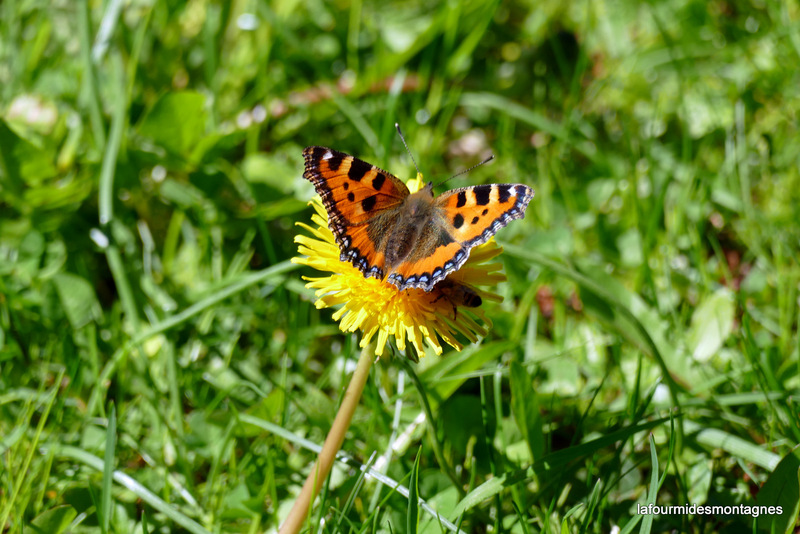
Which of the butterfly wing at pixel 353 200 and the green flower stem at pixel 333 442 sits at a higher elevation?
the butterfly wing at pixel 353 200

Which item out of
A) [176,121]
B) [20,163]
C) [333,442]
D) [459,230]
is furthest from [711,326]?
[20,163]

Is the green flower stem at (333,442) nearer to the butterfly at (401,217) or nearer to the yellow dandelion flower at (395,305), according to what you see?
the yellow dandelion flower at (395,305)

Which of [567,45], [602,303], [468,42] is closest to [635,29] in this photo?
[567,45]

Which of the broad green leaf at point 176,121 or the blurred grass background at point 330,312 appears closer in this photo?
the blurred grass background at point 330,312

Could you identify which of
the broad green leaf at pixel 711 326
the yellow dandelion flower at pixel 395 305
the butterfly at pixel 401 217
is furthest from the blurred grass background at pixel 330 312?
the butterfly at pixel 401 217

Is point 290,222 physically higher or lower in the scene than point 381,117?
lower

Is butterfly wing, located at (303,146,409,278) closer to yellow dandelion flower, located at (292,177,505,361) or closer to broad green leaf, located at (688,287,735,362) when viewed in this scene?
yellow dandelion flower, located at (292,177,505,361)

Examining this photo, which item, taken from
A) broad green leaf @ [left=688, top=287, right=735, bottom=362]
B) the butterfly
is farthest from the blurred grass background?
the butterfly

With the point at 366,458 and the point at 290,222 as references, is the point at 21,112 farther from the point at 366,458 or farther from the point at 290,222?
the point at 366,458
